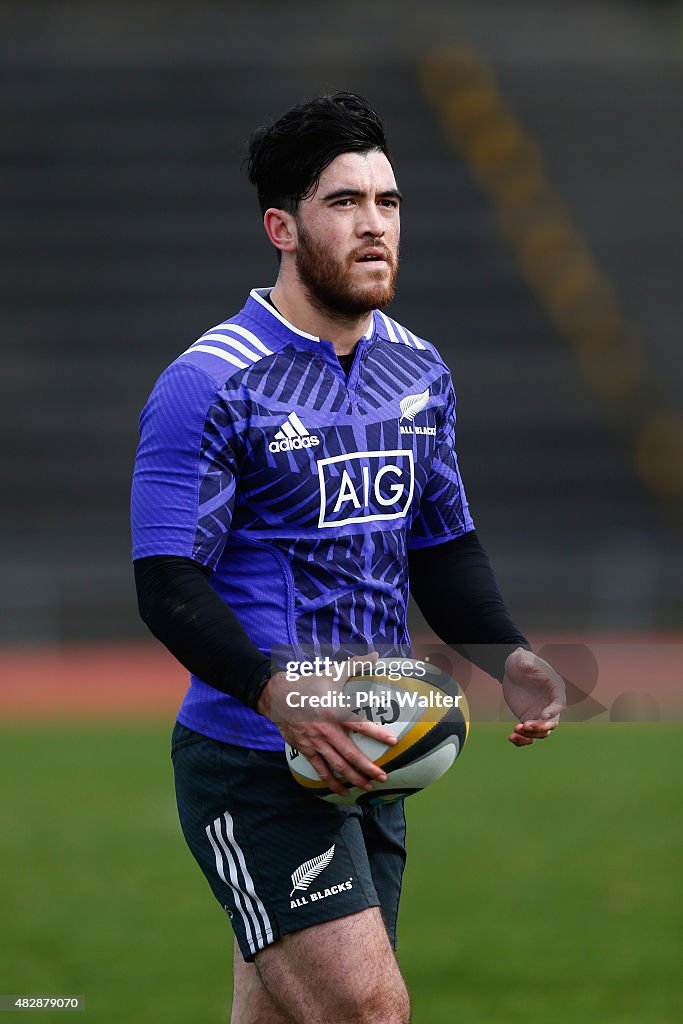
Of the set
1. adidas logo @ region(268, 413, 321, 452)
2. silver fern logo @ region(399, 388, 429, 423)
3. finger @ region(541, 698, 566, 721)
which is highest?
silver fern logo @ region(399, 388, 429, 423)

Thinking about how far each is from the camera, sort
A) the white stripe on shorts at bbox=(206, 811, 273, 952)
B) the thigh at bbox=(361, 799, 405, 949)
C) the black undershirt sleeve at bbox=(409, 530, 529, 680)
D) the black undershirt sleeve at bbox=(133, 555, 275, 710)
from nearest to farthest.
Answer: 1. the black undershirt sleeve at bbox=(133, 555, 275, 710)
2. the white stripe on shorts at bbox=(206, 811, 273, 952)
3. the thigh at bbox=(361, 799, 405, 949)
4. the black undershirt sleeve at bbox=(409, 530, 529, 680)

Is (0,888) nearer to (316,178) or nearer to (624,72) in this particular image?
(316,178)

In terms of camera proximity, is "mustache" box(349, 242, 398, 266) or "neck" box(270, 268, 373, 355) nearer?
"mustache" box(349, 242, 398, 266)

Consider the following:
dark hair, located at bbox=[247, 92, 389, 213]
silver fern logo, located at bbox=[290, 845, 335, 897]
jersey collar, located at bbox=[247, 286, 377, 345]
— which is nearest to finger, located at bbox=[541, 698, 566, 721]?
silver fern logo, located at bbox=[290, 845, 335, 897]

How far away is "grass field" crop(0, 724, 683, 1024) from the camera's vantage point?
5125 mm

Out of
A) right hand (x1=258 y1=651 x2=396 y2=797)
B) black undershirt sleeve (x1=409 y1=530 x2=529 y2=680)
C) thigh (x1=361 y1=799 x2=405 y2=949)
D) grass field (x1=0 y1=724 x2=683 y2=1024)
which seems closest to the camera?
right hand (x1=258 y1=651 x2=396 y2=797)

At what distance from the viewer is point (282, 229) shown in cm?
336

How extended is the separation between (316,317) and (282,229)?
0.21 m

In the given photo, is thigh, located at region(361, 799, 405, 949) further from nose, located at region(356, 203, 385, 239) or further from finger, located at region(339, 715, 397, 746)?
nose, located at region(356, 203, 385, 239)

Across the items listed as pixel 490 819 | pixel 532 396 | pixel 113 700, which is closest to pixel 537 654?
pixel 490 819

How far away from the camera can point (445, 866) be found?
23.3ft

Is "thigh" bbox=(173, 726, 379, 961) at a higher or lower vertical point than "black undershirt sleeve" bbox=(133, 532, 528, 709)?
lower

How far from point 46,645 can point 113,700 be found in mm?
2389

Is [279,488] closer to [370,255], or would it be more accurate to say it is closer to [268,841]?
[370,255]
